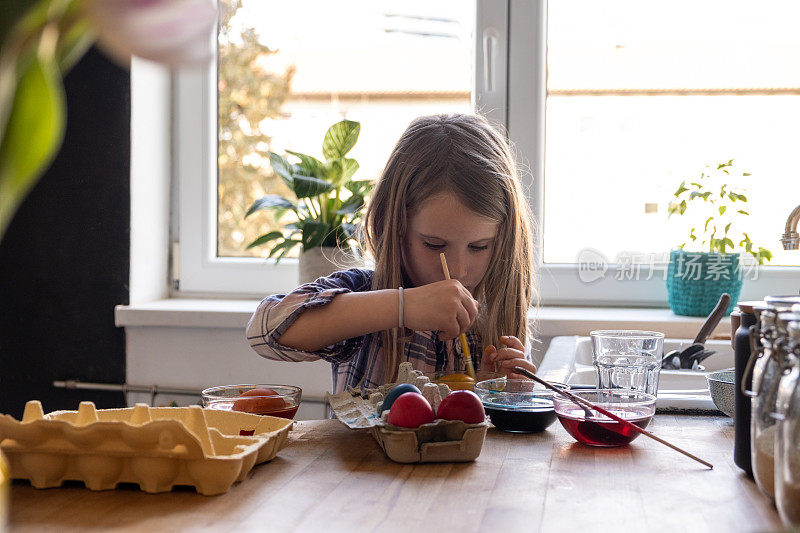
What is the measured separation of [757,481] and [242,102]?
202cm

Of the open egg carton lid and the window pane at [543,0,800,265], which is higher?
the window pane at [543,0,800,265]

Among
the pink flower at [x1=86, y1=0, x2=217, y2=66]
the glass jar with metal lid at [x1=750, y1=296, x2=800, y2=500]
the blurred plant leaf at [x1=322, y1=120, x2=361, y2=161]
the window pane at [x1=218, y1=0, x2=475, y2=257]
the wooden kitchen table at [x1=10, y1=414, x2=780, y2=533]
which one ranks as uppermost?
the window pane at [x1=218, y1=0, x2=475, y2=257]

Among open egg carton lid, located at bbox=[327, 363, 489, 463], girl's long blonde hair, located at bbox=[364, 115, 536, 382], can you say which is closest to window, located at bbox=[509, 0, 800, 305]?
girl's long blonde hair, located at bbox=[364, 115, 536, 382]

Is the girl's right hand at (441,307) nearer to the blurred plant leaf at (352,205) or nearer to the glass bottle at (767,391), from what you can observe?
the glass bottle at (767,391)

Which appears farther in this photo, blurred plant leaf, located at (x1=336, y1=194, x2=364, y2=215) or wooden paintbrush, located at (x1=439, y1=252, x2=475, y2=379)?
blurred plant leaf, located at (x1=336, y1=194, x2=364, y2=215)

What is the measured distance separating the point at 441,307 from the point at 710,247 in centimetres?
117

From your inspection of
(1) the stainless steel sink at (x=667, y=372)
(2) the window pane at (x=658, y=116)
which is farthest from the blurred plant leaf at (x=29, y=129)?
(2) the window pane at (x=658, y=116)

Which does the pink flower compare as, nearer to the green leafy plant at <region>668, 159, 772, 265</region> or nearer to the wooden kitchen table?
the wooden kitchen table

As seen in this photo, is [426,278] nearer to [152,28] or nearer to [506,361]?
[506,361]

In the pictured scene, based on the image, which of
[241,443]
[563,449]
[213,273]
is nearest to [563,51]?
[213,273]

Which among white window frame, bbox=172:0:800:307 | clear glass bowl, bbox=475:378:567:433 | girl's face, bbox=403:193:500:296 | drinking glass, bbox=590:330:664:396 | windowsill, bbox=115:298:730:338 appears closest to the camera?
clear glass bowl, bbox=475:378:567:433

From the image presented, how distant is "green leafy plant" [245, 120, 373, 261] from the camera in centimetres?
218

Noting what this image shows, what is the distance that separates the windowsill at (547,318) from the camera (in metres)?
2.10

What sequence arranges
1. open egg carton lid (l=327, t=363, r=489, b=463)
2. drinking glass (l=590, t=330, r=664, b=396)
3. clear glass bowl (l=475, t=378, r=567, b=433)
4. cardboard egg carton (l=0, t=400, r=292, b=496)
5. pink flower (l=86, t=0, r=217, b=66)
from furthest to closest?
drinking glass (l=590, t=330, r=664, b=396)
clear glass bowl (l=475, t=378, r=567, b=433)
open egg carton lid (l=327, t=363, r=489, b=463)
cardboard egg carton (l=0, t=400, r=292, b=496)
pink flower (l=86, t=0, r=217, b=66)
